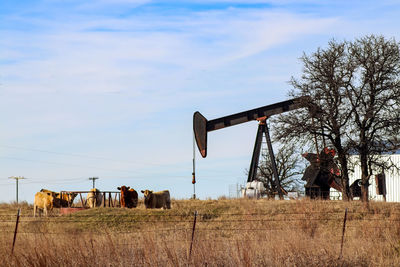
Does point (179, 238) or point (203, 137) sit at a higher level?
point (203, 137)

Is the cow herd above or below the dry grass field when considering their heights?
above

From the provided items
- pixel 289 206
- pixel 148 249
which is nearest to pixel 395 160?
pixel 289 206

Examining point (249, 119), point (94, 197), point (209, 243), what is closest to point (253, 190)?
point (249, 119)

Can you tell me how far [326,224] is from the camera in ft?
76.5

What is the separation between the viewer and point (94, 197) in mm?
32625

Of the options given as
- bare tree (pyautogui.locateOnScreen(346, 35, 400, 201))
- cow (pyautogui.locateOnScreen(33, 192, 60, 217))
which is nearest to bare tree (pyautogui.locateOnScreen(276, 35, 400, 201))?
bare tree (pyautogui.locateOnScreen(346, 35, 400, 201))

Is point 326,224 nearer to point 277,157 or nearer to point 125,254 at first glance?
point 125,254

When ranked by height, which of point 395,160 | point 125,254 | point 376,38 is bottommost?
point 125,254

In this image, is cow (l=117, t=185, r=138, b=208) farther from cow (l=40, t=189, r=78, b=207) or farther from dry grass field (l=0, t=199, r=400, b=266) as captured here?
dry grass field (l=0, t=199, r=400, b=266)

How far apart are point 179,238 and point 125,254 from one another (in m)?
3.12

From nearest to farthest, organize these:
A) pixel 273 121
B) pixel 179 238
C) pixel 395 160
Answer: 1. pixel 179 238
2. pixel 273 121
3. pixel 395 160

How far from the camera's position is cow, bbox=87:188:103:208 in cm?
3261

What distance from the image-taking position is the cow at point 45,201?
30641 mm

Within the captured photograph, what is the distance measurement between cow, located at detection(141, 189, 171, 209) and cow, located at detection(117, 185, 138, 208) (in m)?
1.99
